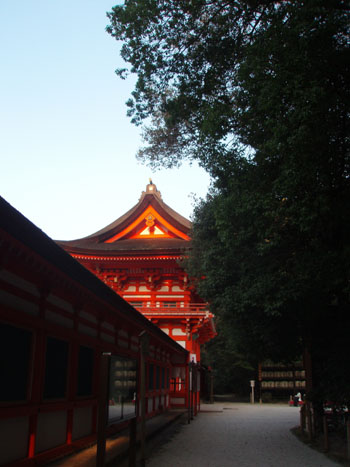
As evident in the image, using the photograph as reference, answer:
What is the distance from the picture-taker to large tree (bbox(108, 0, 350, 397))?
28.0ft

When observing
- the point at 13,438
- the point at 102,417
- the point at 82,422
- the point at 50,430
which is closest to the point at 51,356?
the point at 50,430

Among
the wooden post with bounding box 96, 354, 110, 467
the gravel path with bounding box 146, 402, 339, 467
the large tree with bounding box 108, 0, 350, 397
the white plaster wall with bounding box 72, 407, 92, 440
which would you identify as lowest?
the gravel path with bounding box 146, 402, 339, 467

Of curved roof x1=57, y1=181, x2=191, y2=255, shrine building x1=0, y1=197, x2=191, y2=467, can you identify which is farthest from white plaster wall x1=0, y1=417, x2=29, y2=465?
curved roof x1=57, y1=181, x2=191, y2=255

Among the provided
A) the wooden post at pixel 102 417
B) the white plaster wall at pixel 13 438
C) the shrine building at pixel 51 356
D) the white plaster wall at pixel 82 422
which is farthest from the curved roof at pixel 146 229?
the wooden post at pixel 102 417

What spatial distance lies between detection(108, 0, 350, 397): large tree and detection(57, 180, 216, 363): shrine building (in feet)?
33.0

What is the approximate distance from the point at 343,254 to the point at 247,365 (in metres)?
33.1

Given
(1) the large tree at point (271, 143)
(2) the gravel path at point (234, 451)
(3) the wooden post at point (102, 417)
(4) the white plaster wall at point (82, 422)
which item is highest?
(1) the large tree at point (271, 143)

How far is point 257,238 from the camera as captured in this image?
1088cm

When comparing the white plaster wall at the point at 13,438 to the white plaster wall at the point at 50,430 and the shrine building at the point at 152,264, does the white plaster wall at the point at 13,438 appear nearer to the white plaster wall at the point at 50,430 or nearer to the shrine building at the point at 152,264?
the white plaster wall at the point at 50,430

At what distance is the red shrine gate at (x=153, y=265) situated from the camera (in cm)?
2372

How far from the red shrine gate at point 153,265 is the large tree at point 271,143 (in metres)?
10.1

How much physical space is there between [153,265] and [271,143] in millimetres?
16623

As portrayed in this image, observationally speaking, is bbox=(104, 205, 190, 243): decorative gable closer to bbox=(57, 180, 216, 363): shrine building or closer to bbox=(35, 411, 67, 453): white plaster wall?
bbox=(57, 180, 216, 363): shrine building

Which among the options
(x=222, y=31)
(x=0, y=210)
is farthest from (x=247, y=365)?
(x=0, y=210)
